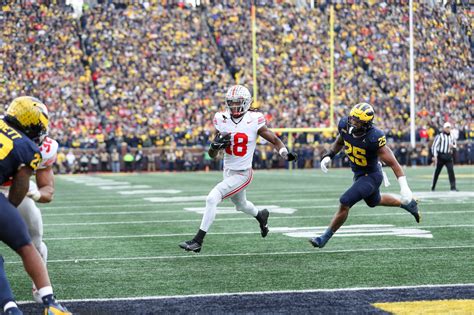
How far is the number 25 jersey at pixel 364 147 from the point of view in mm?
8422

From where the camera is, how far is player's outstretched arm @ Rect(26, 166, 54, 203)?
527 cm

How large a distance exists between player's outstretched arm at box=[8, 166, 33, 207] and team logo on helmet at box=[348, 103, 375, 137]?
161 inches

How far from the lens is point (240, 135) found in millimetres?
8672

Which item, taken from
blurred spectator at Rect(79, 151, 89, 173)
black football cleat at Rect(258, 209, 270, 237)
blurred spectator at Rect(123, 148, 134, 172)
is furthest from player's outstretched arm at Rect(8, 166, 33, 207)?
blurred spectator at Rect(79, 151, 89, 173)

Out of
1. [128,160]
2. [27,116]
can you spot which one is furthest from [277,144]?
[128,160]

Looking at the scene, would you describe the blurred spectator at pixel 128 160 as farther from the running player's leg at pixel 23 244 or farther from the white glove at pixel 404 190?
the running player's leg at pixel 23 244

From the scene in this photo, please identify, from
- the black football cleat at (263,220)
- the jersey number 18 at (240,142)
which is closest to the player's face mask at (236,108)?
the jersey number 18 at (240,142)

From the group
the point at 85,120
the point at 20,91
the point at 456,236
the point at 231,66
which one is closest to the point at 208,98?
the point at 231,66

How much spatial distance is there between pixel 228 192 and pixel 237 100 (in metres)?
0.91

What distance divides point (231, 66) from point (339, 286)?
31.9 meters

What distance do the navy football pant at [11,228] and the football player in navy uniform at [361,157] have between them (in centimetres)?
402

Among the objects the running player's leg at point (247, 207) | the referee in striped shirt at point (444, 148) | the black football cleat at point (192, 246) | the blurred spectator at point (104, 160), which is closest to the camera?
the black football cleat at point (192, 246)

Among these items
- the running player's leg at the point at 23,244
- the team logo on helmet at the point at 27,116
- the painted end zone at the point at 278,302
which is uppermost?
the team logo on helmet at the point at 27,116

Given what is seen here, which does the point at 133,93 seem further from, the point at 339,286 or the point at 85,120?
the point at 339,286
